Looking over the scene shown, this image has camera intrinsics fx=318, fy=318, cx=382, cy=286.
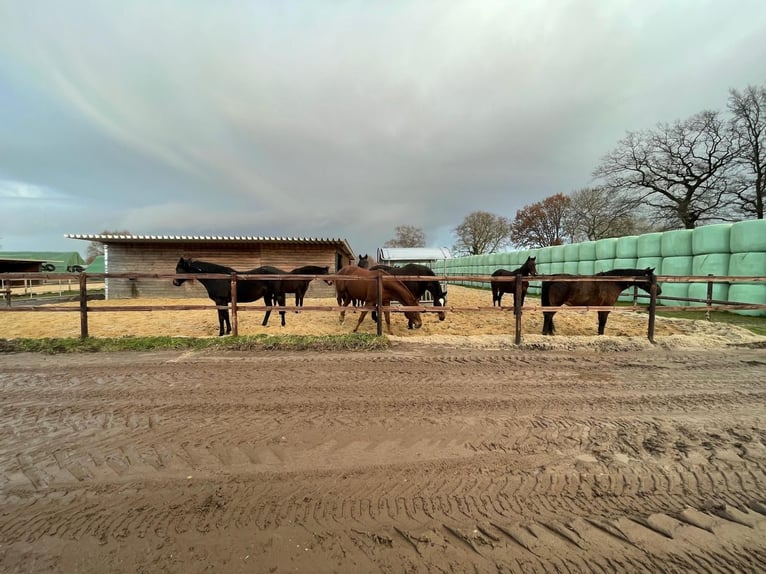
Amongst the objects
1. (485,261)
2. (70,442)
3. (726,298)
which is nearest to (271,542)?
(70,442)

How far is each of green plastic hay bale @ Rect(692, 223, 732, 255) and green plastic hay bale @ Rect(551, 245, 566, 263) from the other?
7.99 metres

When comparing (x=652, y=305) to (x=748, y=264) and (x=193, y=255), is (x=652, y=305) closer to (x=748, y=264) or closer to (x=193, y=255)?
(x=748, y=264)

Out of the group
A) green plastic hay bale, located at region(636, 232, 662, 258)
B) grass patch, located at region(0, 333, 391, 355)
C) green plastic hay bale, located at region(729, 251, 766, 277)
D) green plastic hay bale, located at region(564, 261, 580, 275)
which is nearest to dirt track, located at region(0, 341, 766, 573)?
grass patch, located at region(0, 333, 391, 355)

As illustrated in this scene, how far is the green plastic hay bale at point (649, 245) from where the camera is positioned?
1333 cm

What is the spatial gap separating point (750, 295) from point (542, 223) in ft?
133

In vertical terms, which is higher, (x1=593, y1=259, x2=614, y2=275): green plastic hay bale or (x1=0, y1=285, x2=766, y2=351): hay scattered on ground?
(x1=593, y1=259, x2=614, y2=275): green plastic hay bale

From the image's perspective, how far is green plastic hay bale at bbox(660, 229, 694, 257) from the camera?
39.3 feet

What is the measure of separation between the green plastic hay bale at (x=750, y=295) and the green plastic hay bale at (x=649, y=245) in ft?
12.1

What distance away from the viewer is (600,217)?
108 feet

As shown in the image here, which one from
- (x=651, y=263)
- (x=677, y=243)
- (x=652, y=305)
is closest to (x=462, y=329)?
(x=652, y=305)

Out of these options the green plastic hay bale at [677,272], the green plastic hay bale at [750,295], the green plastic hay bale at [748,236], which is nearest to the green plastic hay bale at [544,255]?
the green plastic hay bale at [677,272]

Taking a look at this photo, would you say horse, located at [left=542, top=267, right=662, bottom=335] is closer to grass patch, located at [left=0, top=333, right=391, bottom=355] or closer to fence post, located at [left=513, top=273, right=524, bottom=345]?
fence post, located at [left=513, top=273, right=524, bottom=345]

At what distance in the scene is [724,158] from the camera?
2173 cm

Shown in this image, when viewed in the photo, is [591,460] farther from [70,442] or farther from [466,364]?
[70,442]
